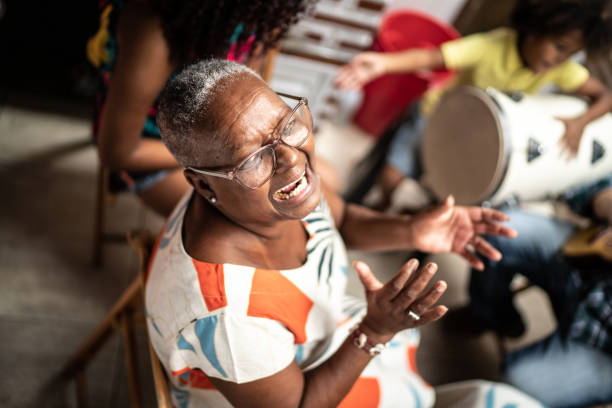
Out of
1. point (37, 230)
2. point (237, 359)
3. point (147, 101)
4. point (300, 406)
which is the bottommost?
point (37, 230)

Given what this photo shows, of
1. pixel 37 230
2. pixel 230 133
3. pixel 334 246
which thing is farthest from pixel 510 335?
pixel 37 230

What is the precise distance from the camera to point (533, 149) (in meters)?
1.52

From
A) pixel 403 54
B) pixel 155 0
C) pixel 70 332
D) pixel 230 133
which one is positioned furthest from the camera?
pixel 403 54

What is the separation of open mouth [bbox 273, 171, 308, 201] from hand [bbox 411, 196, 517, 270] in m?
0.52

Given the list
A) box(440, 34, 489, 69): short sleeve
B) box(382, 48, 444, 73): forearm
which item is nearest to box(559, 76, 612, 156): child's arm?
box(440, 34, 489, 69): short sleeve

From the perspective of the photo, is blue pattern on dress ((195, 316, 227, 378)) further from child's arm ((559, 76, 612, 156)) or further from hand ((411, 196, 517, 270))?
child's arm ((559, 76, 612, 156))

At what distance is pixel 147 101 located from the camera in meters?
1.12

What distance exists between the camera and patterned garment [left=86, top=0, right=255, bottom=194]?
46.7 inches

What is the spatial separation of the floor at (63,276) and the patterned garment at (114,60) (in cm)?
61

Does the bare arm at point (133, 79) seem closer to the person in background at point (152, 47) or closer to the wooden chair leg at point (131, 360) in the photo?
the person in background at point (152, 47)

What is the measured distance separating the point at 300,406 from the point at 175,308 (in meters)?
0.34

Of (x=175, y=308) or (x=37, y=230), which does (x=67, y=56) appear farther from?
(x=175, y=308)

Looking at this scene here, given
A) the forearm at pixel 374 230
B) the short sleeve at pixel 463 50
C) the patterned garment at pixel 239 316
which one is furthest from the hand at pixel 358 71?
the patterned garment at pixel 239 316

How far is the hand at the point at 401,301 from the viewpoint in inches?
33.6
